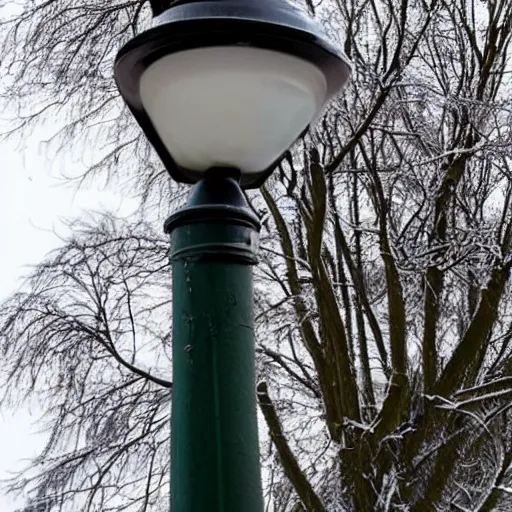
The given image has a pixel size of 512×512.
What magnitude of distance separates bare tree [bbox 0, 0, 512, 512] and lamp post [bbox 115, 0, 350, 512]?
3978 mm

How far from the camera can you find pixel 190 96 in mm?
1452

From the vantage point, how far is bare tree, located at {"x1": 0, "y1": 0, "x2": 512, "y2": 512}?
5.52 metres

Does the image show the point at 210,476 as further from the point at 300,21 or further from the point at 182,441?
the point at 300,21

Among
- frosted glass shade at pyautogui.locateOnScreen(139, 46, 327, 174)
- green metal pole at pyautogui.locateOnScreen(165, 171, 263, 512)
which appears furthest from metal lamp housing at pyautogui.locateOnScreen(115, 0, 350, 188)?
green metal pole at pyautogui.locateOnScreen(165, 171, 263, 512)

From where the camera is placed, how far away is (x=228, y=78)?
1435mm

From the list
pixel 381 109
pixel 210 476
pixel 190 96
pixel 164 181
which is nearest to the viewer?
pixel 210 476

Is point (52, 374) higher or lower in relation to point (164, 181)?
lower

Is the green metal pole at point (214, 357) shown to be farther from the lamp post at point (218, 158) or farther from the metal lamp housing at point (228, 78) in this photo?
the metal lamp housing at point (228, 78)

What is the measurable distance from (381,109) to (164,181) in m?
2.19

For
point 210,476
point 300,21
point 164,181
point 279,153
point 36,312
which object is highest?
point 164,181

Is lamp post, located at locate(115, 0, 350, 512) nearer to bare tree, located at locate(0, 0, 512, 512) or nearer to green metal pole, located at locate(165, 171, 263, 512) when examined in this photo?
green metal pole, located at locate(165, 171, 263, 512)

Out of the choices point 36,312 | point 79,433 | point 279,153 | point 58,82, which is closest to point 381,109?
point 58,82

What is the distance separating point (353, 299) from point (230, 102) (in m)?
5.60

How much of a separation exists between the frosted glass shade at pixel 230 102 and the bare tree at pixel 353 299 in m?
3.96
